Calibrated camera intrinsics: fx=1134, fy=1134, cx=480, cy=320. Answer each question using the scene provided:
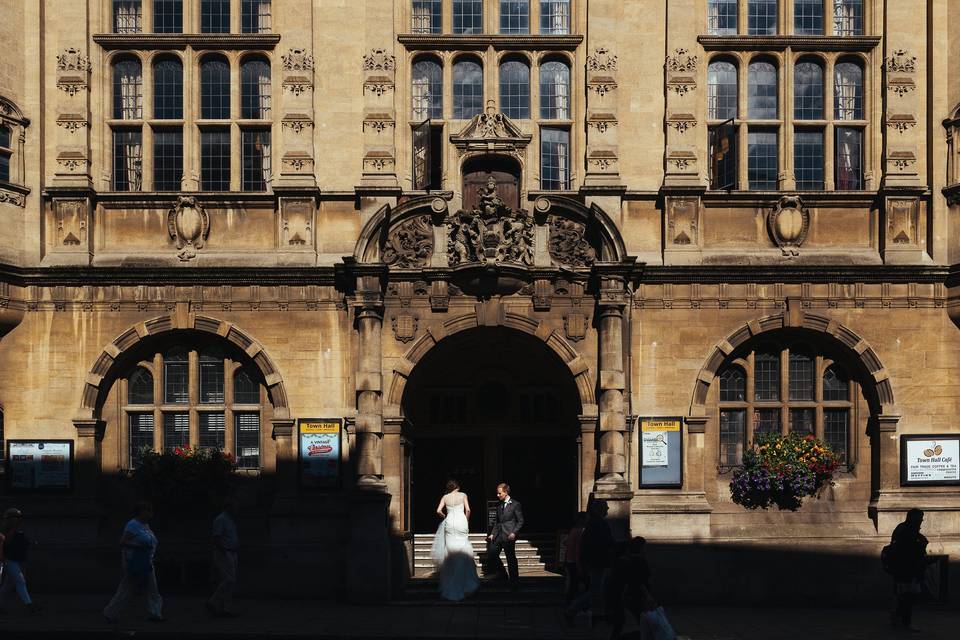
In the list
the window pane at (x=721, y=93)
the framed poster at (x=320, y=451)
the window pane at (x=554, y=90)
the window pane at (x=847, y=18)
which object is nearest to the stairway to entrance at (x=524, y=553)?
the framed poster at (x=320, y=451)

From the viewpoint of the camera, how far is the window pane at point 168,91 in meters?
20.8

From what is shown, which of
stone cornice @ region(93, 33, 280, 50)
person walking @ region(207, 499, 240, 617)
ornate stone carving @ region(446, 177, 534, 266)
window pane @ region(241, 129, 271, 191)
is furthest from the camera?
window pane @ region(241, 129, 271, 191)

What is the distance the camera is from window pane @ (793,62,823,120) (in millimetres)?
20875

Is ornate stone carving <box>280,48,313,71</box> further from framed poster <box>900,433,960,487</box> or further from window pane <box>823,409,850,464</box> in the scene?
framed poster <box>900,433,960,487</box>

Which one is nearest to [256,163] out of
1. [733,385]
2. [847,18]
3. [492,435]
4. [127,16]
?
[127,16]

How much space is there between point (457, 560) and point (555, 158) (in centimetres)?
743

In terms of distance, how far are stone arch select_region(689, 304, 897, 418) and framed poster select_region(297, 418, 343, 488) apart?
645 centimetres

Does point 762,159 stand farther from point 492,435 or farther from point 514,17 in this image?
point 492,435

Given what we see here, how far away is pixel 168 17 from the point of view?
2088 centimetres

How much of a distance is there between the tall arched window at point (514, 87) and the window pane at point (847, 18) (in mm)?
5786

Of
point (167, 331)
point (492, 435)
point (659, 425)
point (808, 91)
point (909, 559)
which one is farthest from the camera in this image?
point (492, 435)

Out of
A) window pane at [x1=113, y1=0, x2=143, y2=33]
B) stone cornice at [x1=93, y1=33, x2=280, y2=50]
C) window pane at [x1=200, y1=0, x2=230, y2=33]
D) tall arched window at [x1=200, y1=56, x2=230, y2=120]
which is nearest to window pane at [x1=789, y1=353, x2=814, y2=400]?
stone cornice at [x1=93, y1=33, x2=280, y2=50]

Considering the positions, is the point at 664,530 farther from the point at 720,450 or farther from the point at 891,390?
the point at 891,390

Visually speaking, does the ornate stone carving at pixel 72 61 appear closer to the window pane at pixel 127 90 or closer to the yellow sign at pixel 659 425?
the window pane at pixel 127 90
